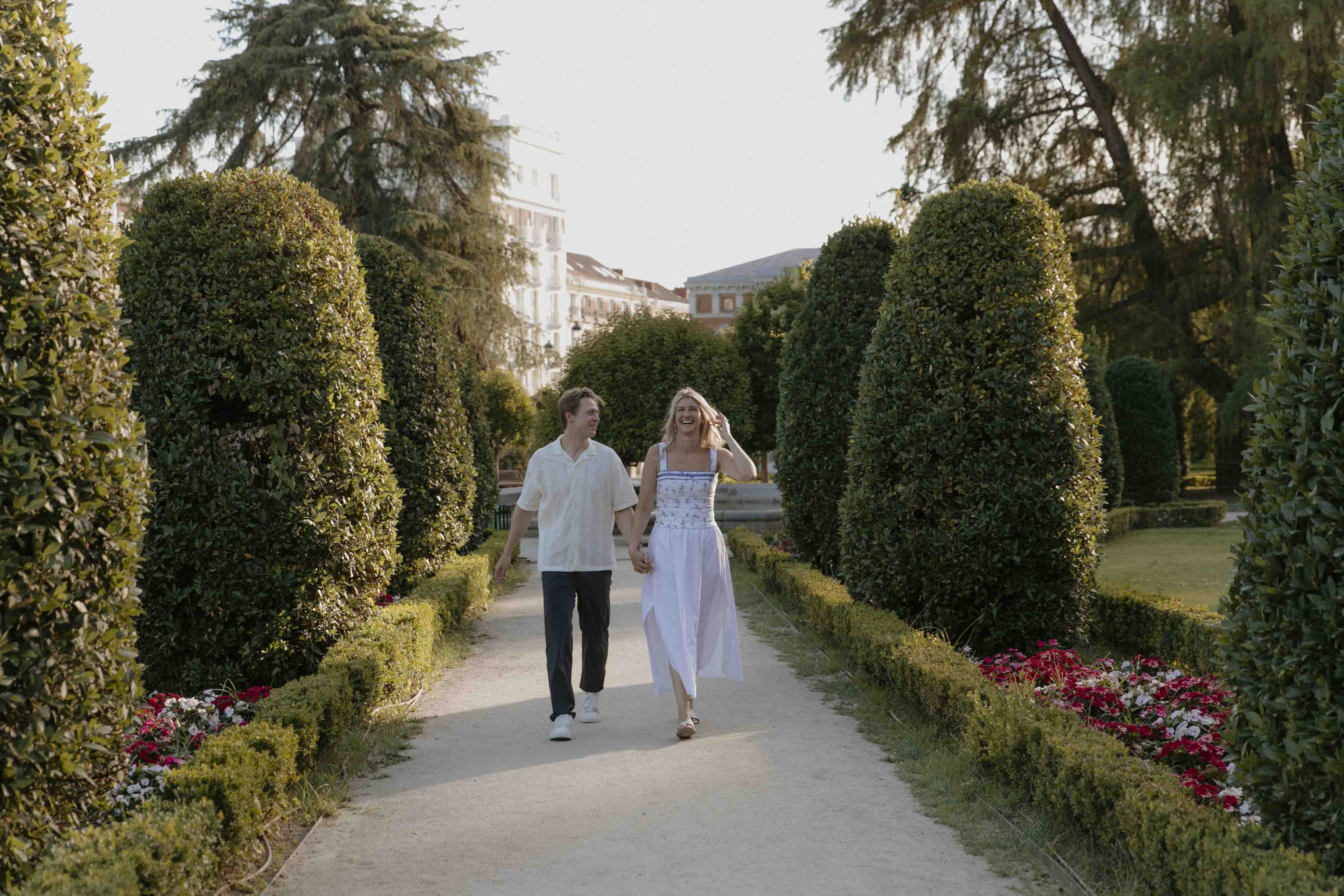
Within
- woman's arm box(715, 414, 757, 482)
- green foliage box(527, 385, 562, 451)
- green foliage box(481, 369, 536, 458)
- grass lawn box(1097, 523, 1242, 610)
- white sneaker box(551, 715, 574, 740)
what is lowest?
grass lawn box(1097, 523, 1242, 610)

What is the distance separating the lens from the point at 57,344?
12.7ft

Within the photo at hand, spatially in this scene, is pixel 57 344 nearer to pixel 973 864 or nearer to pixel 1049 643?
pixel 973 864

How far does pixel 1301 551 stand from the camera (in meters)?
3.75

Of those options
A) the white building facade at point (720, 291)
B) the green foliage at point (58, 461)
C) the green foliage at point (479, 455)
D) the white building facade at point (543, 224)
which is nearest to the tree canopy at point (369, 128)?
the green foliage at point (479, 455)

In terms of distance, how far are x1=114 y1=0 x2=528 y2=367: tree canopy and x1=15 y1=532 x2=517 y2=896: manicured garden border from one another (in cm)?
2127

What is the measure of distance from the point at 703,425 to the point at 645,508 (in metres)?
0.57

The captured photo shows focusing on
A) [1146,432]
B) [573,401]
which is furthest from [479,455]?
[1146,432]

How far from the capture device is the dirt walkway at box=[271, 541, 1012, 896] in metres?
4.43

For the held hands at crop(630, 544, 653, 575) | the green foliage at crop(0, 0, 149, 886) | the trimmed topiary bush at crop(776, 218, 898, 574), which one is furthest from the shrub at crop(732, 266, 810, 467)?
the green foliage at crop(0, 0, 149, 886)

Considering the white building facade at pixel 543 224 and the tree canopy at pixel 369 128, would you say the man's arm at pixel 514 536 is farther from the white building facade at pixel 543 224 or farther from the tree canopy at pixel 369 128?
the white building facade at pixel 543 224

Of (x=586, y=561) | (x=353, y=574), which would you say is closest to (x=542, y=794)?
(x=586, y=561)

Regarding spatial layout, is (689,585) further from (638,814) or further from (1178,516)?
(1178,516)

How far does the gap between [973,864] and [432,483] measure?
7777mm

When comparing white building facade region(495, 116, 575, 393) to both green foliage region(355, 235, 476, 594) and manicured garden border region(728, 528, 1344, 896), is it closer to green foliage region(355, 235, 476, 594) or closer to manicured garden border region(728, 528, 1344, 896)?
green foliage region(355, 235, 476, 594)
